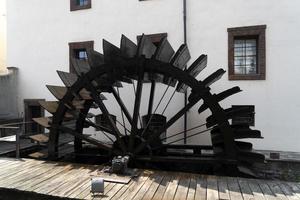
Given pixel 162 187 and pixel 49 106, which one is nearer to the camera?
pixel 162 187

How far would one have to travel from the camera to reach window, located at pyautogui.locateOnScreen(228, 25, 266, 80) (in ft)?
24.3

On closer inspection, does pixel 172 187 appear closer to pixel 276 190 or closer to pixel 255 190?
pixel 255 190

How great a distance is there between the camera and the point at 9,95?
10.4 metres

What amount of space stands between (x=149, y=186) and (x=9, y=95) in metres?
8.34

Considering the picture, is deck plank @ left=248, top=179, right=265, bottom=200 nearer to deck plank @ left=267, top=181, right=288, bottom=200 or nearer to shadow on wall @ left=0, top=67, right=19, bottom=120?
deck plank @ left=267, top=181, right=288, bottom=200

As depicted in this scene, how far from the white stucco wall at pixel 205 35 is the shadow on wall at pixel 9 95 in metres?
0.96

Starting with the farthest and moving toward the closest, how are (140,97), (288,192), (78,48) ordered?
(78,48) < (140,97) < (288,192)

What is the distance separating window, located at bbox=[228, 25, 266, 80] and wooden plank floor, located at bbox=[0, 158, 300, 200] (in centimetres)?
403

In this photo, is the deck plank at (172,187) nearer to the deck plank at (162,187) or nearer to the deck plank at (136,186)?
the deck plank at (162,187)

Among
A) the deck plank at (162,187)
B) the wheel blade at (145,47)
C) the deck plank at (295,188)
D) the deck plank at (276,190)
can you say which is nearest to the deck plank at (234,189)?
the deck plank at (276,190)

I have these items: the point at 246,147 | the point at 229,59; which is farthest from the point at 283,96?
the point at 246,147

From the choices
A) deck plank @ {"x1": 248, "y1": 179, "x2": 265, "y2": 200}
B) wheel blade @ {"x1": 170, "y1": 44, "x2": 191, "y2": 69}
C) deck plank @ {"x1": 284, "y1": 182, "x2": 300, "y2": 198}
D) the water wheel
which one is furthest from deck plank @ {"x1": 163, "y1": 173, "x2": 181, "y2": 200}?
wheel blade @ {"x1": 170, "y1": 44, "x2": 191, "y2": 69}

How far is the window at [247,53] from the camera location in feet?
24.3

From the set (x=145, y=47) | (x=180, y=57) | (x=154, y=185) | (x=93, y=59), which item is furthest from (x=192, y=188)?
(x=93, y=59)
